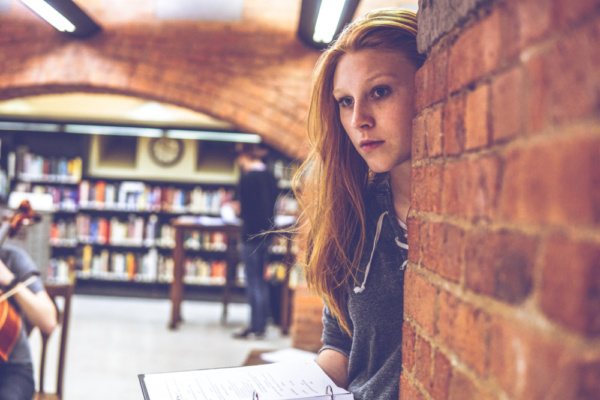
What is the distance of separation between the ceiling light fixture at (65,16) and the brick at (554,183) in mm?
3326

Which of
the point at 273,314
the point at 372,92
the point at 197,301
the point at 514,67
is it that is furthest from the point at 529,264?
the point at 197,301

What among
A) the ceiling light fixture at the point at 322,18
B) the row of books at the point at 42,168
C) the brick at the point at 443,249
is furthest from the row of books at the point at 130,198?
the brick at the point at 443,249

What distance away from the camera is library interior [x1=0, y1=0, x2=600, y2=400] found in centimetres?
35

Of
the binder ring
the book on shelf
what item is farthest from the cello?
the binder ring

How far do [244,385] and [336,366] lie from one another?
29 centimetres

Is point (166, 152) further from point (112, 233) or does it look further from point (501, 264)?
point (501, 264)

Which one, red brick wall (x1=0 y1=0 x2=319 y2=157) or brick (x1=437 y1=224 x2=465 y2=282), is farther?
red brick wall (x1=0 y1=0 x2=319 y2=157)

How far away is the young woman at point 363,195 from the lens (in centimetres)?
92

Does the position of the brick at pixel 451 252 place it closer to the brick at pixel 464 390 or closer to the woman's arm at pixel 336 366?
the brick at pixel 464 390

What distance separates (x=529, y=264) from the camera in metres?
0.38

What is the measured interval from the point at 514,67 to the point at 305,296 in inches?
115

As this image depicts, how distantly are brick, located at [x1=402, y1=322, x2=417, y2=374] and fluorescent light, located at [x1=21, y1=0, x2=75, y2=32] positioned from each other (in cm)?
315

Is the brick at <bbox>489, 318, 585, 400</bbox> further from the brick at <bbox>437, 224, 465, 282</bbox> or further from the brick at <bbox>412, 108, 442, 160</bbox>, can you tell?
the brick at <bbox>412, 108, 442, 160</bbox>

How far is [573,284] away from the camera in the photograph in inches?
12.9
